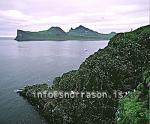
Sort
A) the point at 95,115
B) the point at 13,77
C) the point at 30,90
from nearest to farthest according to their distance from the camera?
the point at 95,115, the point at 30,90, the point at 13,77

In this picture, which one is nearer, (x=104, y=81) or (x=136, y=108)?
(x=136, y=108)

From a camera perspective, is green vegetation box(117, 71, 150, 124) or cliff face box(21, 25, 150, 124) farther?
cliff face box(21, 25, 150, 124)

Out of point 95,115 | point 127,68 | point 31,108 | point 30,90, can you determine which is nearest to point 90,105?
point 95,115

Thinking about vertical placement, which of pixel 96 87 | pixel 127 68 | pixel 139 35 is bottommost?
pixel 96 87

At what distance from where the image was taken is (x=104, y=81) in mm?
56406

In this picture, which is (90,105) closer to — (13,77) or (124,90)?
(124,90)

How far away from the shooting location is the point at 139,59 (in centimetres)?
6053

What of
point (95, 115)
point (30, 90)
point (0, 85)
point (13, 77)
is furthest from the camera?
point (13, 77)

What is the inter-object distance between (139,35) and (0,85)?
5530 cm

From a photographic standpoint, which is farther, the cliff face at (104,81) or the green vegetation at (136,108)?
the cliff face at (104,81)

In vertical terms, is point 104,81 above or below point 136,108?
below

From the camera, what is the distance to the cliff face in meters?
54.1

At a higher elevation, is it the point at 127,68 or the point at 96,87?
the point at 127,68

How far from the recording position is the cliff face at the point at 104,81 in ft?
178
